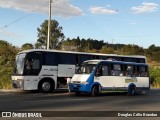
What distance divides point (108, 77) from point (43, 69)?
15.8 feet

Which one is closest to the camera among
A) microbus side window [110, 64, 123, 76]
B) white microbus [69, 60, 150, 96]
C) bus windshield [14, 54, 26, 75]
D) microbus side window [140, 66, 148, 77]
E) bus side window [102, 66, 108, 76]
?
white microbus [69, 60, 150, 96]

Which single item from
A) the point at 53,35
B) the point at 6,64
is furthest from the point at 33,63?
the point at 53,35

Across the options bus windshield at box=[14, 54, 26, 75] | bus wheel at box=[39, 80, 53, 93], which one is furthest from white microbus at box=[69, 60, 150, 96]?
bus windshield at box=[14, 54, 26, 75]

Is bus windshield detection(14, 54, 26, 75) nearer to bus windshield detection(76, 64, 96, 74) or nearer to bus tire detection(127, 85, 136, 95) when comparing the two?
bus windshield detection(76, 64, 96, 74)

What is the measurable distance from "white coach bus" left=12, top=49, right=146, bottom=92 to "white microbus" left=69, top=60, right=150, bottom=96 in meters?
3.17

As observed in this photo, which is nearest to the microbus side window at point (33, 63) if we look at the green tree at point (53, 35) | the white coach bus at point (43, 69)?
the white coach bus at point (43, 69)

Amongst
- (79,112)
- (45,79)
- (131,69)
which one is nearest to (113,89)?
(131,69)

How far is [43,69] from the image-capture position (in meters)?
27.0

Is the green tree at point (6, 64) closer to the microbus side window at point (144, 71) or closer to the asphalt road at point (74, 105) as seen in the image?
the microbus side window at point (144, 71)

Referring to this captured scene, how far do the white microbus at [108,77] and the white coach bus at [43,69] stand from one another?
3168 millimetres

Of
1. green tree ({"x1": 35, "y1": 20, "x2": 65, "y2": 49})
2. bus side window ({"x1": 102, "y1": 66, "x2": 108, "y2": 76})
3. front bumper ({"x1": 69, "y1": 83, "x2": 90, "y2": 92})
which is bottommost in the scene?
front bumper ({"x1": 69, "y1": 83, "x2": 90, "y2": 92})

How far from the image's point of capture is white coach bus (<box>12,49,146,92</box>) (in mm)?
26172

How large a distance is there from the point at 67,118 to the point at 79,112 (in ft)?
6.29

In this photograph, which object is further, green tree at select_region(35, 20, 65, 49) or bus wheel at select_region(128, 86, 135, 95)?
green tree at select_region(35, 20, 65, 49)
